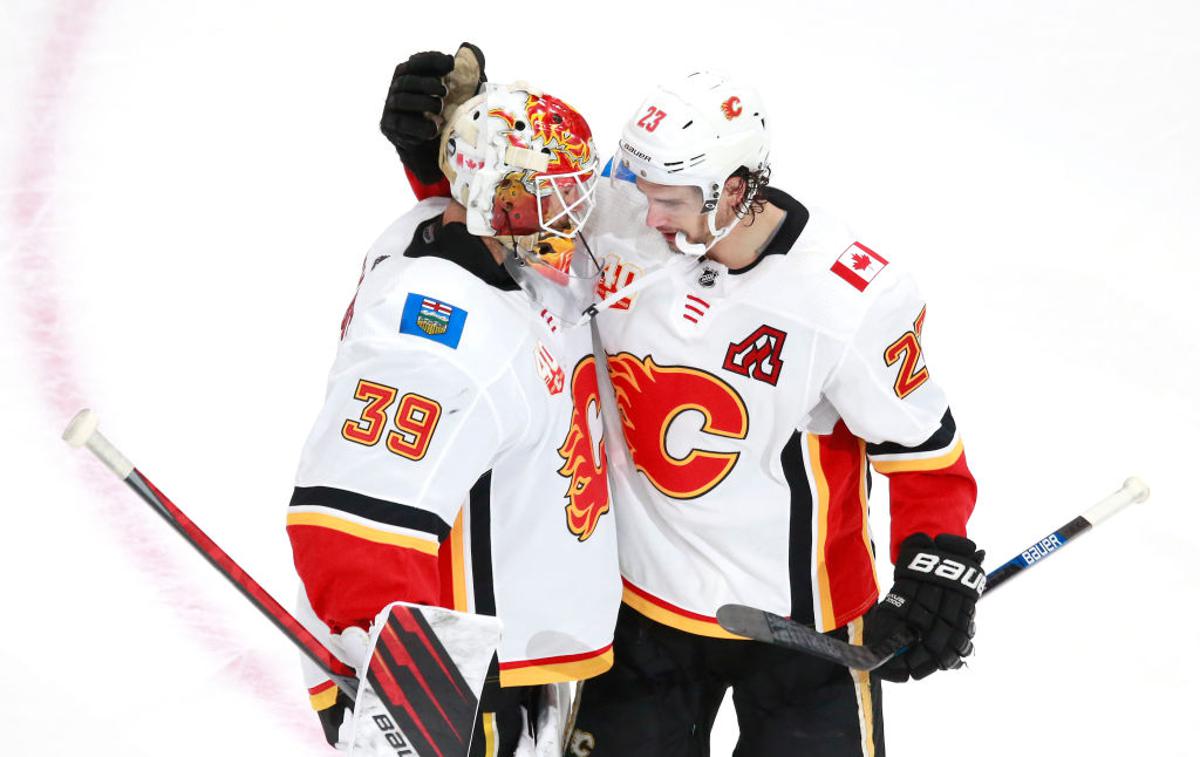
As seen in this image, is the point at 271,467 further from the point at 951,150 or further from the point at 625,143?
the point at 951,150

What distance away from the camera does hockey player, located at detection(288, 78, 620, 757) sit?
7.34 ft

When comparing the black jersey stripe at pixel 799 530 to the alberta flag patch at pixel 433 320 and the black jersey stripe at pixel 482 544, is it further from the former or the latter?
the alberta flag patch at pixel 433 320

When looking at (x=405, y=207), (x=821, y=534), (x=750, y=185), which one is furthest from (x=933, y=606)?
(x=405, y=207)

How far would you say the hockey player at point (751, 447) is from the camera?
2.58m

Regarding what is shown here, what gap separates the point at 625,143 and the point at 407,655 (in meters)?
0.94

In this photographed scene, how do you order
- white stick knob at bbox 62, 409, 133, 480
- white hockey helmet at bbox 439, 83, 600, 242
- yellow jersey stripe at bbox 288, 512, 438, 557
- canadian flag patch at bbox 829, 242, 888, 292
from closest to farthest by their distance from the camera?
white stick knob at bbox 62, 409, 133, 480 → yellow jersey stripe at bbox 288, 512, 438, 557 → white hockey helmet at bbox 439, 83, 600, 242 → canadian flag patch at bbox 829, 242, 888, 292

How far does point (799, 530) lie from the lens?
9.27 ft

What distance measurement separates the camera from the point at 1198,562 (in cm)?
393

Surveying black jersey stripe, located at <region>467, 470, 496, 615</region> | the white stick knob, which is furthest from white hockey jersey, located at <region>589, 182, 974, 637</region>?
the white stick knob

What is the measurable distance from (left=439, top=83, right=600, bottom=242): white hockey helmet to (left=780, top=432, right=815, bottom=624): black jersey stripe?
616 millimetres

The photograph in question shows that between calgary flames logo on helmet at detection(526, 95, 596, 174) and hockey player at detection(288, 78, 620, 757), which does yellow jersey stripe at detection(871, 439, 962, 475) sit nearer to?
hockey player at detection(288, 78, 620, 757)

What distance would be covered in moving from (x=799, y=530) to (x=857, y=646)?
240 mm

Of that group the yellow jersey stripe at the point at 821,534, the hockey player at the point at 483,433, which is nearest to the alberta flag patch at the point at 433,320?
the hockey player at the point at 483,433

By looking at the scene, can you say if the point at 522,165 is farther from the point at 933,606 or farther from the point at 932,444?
the point at 933,606
